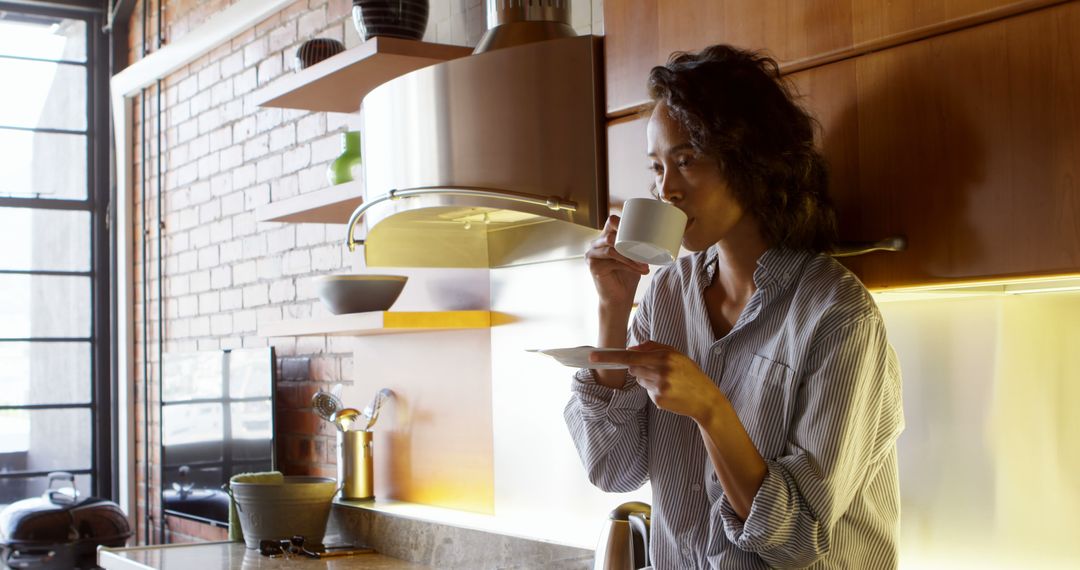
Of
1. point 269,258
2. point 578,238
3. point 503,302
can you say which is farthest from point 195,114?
point 578,238

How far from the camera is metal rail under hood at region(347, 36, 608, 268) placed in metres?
1.92

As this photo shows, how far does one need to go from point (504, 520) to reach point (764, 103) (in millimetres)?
1464

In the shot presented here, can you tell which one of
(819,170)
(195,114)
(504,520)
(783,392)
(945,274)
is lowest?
(504,520)

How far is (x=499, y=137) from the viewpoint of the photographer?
197 centimetres

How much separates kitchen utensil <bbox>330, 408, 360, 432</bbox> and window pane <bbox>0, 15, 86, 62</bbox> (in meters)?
3.16

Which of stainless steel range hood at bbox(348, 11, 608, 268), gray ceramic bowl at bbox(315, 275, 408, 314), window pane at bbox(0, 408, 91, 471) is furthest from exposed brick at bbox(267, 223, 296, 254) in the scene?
window pane at bbox(0, 408, 91, 471)

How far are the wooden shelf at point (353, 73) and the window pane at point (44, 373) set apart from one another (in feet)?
9.26

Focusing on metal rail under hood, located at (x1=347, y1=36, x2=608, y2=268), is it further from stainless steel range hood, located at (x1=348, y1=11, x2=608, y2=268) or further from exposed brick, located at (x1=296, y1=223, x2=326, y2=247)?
exposed brick, located at (x1=296, y1=223, x2=326, y2=247)

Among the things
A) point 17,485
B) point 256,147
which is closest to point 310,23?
point 256,147

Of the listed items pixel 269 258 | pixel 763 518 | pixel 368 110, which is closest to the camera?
pixel 763 518

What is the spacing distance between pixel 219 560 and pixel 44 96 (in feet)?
11.0

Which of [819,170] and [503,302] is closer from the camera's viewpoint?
[819,170]

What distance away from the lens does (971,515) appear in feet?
5.53

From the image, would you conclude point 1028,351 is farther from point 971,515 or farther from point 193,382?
point 193,382
